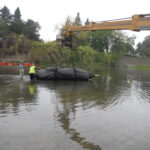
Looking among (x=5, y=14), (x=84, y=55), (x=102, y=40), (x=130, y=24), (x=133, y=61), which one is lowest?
(x=133, y=61)

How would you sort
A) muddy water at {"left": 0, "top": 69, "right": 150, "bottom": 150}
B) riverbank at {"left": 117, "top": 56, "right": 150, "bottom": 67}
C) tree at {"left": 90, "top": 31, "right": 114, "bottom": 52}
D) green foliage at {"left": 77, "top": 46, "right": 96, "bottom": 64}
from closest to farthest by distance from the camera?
muddy water at {"left": 0, "top": 69, "right": 150, "bottom": 150} → green foliage at {"left": 77, "top": 46, "right": 96, "bottom": 64} → tree at {"left": 90, "top": 31, "right": 114, "bottom": 52} → riverbank at {"left": 117, "top": 56, "right": 150, "bottom": 67}

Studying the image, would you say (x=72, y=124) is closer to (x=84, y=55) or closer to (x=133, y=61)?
(x=84, y=55)

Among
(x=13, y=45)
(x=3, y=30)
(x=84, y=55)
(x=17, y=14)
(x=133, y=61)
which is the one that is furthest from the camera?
(x=17, y=14)

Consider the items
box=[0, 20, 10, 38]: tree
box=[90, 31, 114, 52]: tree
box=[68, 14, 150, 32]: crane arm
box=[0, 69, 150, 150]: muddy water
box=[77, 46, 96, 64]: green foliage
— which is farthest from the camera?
box=[90, 31, 114, 52]: tree

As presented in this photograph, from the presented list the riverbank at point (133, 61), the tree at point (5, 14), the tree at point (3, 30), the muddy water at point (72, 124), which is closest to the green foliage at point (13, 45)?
the tree at point (3, 30)

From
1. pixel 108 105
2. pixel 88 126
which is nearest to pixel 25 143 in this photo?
pixel 88 126

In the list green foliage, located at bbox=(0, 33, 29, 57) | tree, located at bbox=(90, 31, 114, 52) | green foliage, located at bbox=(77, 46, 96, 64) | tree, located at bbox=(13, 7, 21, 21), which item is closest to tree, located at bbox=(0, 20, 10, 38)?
green foliage, located at bbox=(0, 33, 29, 57)

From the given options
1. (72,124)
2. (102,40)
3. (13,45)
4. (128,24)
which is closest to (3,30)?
(13,45)

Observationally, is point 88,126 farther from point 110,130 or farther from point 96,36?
point 96,36

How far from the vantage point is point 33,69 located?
17.4 m

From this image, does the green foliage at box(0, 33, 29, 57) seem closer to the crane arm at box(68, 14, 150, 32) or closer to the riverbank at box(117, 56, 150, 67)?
the crane arm at box(68, 14, 150, 32)

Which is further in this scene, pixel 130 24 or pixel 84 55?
pixel 84 55

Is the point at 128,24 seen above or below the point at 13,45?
below

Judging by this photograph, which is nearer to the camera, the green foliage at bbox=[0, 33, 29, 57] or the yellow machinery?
the yellow machinery
